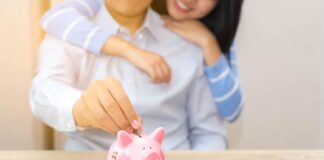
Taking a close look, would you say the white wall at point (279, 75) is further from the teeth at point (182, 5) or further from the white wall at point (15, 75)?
the white wall at point (15, 75)

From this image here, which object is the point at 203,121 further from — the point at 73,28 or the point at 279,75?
the point at 73,28

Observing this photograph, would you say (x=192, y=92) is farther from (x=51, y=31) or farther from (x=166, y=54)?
(x=51, y=31)

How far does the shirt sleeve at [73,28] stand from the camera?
72 cm

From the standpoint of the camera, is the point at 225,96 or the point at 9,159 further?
the point at 225,96

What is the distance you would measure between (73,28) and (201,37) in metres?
0.20

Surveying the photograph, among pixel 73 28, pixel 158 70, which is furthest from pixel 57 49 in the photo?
pixel 158 70

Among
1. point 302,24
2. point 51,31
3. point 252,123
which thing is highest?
point 51,31

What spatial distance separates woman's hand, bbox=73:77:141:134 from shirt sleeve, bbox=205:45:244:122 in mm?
252

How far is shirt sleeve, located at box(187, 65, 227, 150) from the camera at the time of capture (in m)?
0.79

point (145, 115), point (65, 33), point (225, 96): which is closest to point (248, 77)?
point (225, 96)

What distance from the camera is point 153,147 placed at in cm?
51

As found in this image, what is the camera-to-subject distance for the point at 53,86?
679 mm

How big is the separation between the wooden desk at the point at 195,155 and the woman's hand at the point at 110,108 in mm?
109

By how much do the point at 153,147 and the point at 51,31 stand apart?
1.00ft
